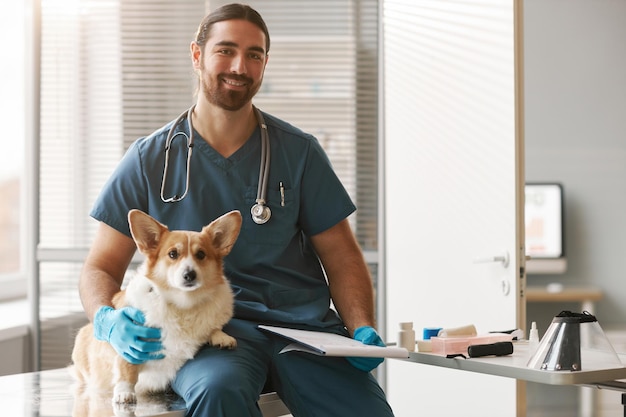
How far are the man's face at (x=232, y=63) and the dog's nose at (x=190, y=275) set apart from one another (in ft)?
1.76

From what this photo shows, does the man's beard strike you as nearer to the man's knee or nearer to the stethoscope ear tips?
the stethoscope ear tips

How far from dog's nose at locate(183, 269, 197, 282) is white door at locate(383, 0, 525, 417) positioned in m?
1.26

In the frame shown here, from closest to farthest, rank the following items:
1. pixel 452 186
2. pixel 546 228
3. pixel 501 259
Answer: pixel 501 259 → pixel 452 186 → pixel 546 228

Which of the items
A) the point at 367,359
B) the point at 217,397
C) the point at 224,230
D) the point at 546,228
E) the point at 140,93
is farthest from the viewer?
the point at 546,228

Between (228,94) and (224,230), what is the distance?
0.42 m

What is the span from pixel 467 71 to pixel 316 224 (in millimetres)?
1024

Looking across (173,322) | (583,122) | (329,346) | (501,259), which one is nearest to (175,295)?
(173,322)

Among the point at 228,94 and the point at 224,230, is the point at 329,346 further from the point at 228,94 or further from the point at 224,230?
the point at 228,94

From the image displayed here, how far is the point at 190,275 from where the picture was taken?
1.66m

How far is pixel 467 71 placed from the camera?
2848mm

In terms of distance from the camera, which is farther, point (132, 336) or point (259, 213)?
point (259, 213)

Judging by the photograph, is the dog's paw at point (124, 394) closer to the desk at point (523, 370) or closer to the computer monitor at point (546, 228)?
the desk at point (523, 370)

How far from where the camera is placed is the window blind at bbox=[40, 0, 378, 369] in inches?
134

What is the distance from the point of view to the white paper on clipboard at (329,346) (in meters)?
1.69
